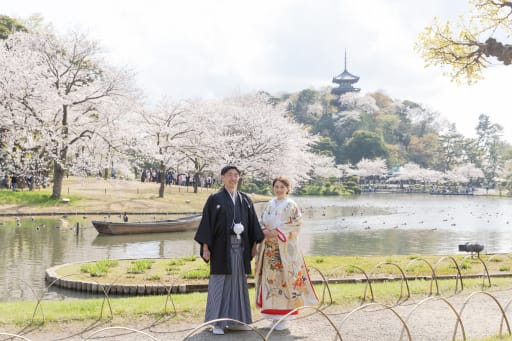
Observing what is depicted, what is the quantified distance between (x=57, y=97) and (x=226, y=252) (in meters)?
21.2

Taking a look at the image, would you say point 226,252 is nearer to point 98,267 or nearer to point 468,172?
point 98,267

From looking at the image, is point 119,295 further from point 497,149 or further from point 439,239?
point 497,149

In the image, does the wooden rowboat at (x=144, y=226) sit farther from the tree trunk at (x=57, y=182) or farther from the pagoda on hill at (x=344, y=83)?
the pagoda on hill at (x=344, y=83)

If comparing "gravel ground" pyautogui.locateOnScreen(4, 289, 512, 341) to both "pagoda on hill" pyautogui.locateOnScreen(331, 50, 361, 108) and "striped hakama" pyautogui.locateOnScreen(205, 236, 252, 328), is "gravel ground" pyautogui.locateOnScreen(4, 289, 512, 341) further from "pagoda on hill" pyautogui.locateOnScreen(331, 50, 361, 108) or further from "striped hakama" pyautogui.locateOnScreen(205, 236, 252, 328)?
"pagoda on hill" pyautogui.locateOnScreen(331, 50, 361, 108)

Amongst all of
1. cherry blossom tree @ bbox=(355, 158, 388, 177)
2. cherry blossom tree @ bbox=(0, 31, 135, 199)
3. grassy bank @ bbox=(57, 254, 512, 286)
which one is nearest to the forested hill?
cherry blossom tree @ bbox=(355, 158, 388, 177)

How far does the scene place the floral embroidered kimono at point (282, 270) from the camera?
19.4 feet

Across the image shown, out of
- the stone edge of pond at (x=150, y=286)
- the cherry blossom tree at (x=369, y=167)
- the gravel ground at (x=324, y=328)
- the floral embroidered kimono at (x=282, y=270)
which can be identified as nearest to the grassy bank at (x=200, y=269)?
the stone edge of pond at (x=150, y=286)

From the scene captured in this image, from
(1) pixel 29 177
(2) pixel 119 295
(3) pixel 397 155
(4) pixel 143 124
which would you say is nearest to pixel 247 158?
(4) pixel 143 124

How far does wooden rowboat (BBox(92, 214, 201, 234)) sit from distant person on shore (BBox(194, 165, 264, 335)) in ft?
41.9

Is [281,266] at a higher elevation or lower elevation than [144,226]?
higher

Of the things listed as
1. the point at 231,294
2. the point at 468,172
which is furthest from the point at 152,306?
the point at 468,172

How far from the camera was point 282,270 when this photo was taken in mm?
5953

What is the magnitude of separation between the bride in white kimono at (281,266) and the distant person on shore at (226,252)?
31cm

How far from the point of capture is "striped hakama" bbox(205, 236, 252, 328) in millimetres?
5609
